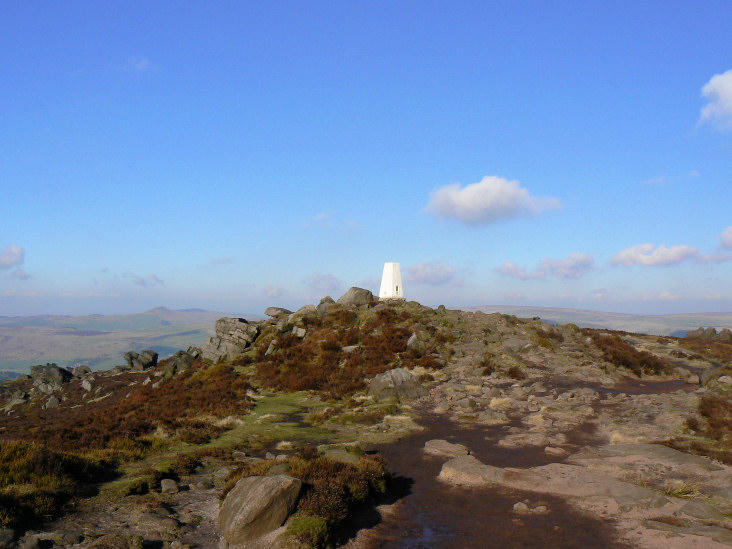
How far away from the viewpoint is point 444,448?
17641 millimetres

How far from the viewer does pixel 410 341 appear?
1471 inches

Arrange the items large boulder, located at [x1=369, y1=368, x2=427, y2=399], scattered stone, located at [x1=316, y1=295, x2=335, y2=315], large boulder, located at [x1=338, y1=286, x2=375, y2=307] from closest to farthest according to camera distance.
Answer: large boulder, located at [x1=369, y1=368, x2=427, y2=399] → scattered stone, located at [x1=316, y1=295, x2=335, y2=315] → large boulder, located at [x1=338, y1=286, x2=375, y2=307]

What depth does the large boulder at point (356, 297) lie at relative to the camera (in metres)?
50.9

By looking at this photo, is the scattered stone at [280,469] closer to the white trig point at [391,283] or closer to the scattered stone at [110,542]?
the scattered stone at [110,542]

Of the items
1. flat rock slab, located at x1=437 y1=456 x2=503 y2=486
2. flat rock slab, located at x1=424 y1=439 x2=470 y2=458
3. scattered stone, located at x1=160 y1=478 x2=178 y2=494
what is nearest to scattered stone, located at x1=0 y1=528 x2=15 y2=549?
scattered stone, located at x1=160 y1=478 x2=178 y2=494

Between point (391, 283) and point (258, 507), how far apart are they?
A: 45.6 m

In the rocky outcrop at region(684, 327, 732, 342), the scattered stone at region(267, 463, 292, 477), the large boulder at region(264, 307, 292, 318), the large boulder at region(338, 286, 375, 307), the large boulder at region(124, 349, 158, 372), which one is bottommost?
the large boulder at region(124, 349, 158, 372)

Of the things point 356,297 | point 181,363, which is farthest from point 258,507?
point 356,297

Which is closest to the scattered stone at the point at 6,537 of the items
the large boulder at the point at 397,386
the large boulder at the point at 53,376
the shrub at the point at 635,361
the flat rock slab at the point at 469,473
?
the flat rock slab at the point at 469,473

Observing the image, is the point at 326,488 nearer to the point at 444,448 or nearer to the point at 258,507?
the point at 258,507

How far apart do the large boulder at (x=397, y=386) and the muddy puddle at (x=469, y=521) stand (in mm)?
11041

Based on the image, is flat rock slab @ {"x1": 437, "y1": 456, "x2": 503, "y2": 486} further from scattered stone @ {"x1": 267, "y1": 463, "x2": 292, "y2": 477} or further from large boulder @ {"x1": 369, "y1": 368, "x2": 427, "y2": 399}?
large boulder @ {"x1": 369, "y1": 368, "x2": 427, "y2": 399}

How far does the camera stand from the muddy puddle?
10555 millimetres

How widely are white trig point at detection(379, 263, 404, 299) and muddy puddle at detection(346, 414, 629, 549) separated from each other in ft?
129
